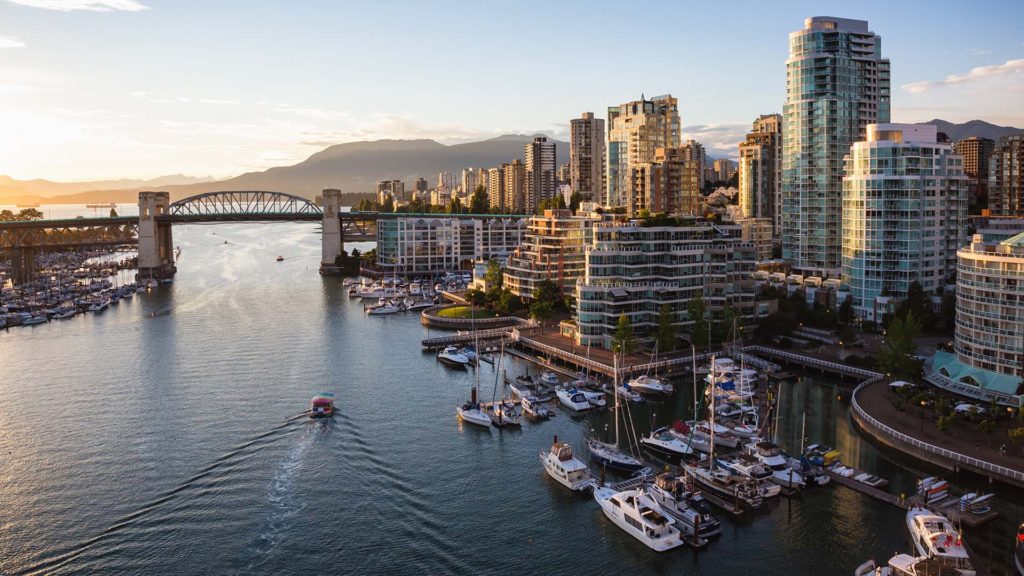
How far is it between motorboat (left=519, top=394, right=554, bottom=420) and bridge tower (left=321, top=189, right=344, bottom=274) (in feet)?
198

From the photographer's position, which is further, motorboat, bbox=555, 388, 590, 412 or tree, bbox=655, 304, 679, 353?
tree, bbox=655, 304, 679, 353

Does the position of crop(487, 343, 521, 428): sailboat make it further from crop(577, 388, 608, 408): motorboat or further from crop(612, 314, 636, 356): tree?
crop(612, 314, 636, 356): tree

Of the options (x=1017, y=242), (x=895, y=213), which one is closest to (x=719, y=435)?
(x=1017, y=242)

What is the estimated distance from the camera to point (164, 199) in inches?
3836

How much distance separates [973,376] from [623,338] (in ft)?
47.0

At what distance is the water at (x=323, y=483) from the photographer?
20.0 m

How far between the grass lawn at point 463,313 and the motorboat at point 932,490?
3246 cm

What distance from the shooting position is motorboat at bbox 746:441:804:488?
23.6m

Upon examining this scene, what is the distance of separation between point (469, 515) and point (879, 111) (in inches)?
1886

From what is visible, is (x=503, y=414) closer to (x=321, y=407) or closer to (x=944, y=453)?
(x=321, y=407)

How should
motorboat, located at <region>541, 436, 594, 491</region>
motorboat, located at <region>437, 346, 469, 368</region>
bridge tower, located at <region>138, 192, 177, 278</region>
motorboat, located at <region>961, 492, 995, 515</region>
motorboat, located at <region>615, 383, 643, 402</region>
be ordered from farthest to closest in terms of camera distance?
bridge tower, located at <region>138, 192, 177, 278</region> → motorboat, located at <region>437, 346, 469, 368</region> → motorboat, located at <region>615, 383, 643, 402</region> → motorboat, located at <region>541, 436, 594, 491</region> → motorboat, located at <region>961, 492, 995, 515</region>

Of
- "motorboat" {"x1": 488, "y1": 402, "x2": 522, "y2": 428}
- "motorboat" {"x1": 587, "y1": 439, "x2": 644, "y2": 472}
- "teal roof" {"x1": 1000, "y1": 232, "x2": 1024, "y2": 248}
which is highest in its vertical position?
"teal roof" {"x1": 1000, "y1": 232, "x2": 1024, "y2": 248}

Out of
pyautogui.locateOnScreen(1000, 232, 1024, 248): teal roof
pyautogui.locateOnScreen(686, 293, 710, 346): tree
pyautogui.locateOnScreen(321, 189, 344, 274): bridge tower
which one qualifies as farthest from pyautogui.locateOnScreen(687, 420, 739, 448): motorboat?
pyautogui.locateOnScreen(321, 189, 344, 274): bridge tower

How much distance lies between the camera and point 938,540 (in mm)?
18844
